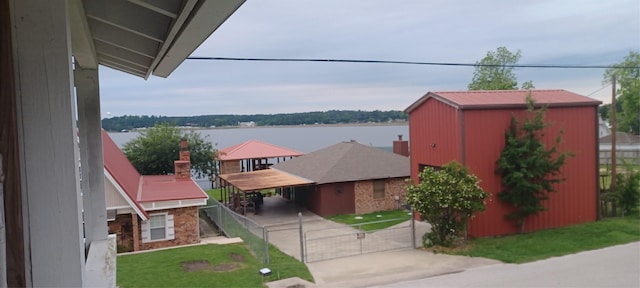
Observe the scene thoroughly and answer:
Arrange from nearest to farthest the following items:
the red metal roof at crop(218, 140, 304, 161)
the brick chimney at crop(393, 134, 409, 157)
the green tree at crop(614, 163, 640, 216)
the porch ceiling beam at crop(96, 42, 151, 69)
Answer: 1. the porch ceiling beam at crop(96, 42, 151, 69)
2. the green tree at crop(614, 163, 640, 216)
3. the red metal roof at crop(218, 140, 304, 161)
4. the brick chimney at crop(393, 134, 409, 157)

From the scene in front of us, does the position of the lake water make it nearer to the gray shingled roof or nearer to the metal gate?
the gray shingled roof

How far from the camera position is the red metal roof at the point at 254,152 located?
25.4 meters

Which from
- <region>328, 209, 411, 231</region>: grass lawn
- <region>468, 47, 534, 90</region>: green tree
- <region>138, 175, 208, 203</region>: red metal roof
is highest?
<region>468, 47, 534, 90</region>: green tree

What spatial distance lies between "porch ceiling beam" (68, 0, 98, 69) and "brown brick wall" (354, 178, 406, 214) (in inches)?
711

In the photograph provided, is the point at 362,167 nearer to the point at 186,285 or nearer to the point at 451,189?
the point at 451,189

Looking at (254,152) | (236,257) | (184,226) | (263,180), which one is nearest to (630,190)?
(236,257)

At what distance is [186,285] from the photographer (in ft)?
31.0

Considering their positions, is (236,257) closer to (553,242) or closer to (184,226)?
(184,226)

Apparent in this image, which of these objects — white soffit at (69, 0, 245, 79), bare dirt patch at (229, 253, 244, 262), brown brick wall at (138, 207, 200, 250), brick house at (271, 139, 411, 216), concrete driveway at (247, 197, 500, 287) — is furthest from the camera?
brick house at (271, 139, 411, 216)

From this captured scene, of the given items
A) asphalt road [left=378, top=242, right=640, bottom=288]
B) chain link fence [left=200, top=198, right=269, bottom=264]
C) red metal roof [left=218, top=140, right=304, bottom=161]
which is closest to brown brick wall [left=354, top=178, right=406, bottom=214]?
chain link fence [left=200, top=198, right=269, bottom=264]

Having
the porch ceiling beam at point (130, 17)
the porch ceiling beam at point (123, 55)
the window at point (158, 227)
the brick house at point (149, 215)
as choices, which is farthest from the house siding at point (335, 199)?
the porch ceiling beam at point (130, 17)

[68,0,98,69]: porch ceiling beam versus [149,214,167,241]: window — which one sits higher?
[68,0,98,69]: porch ceiling beam

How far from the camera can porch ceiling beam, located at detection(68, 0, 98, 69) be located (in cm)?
177

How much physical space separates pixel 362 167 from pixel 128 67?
18668mm
